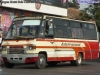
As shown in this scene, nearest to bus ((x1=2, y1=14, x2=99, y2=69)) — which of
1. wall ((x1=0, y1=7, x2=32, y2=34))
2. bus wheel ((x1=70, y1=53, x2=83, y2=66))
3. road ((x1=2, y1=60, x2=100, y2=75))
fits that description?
bus wheel ((x1=70, y1=53, x2=83, y2=66))

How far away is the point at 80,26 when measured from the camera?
70.9 feet

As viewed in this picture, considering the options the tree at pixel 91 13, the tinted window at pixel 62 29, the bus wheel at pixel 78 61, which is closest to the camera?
the tinted window at pixel 62 29

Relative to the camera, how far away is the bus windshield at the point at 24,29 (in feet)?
57.2

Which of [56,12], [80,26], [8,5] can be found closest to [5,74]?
[80,26]

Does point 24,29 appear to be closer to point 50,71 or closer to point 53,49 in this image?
point 53,49

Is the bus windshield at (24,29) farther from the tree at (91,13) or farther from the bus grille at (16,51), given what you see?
the tree at (91,13)

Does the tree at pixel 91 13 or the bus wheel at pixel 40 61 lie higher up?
the tree at pixel 91 13

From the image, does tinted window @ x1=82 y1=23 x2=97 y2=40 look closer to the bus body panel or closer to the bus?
the bus body panel

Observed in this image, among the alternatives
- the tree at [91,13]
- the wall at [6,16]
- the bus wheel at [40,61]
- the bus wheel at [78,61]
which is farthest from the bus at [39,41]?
the tree at [91,13]

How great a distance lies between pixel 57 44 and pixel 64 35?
1.06 metres

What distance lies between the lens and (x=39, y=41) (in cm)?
1736

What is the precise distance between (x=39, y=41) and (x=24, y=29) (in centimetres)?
112

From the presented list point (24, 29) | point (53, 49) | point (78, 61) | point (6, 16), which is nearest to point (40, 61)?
point (53, 49)

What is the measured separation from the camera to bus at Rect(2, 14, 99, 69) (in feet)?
56.5
